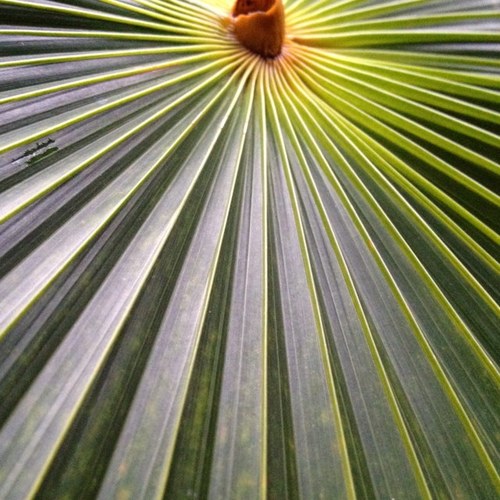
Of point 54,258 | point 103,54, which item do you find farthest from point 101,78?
point 54,258

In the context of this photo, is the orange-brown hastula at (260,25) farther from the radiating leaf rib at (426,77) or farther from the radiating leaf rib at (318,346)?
the radiating leaf rib at (318,346)

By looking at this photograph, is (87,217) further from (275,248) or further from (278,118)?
(278,118)

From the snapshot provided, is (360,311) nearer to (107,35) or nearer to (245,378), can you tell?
(245,378)

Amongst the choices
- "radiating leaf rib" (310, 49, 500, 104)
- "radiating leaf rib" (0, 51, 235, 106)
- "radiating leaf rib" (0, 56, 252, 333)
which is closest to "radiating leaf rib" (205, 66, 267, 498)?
"radiating leaf rib" (0, 56, 252, 333)

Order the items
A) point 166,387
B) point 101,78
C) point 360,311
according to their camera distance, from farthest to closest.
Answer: point 101,78
point 360,311
point 166,387

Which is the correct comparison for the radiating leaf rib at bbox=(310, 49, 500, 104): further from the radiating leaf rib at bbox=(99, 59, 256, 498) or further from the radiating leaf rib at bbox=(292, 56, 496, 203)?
the radiating leaf rib at bbox=(99, 59, 256, 498)

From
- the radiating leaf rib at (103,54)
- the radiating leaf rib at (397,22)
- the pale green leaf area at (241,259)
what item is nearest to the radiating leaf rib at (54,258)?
the pale green leaf area at (241,259)
